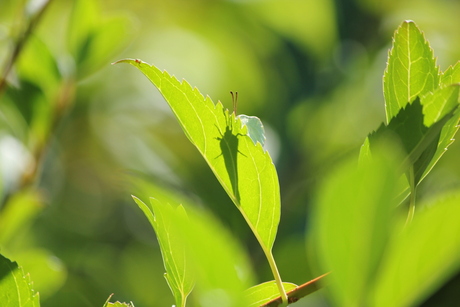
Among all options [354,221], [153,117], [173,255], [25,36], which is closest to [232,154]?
[173,255]

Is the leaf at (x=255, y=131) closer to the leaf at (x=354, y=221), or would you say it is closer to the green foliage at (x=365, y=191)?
the green foliage at (x=365, y=191)

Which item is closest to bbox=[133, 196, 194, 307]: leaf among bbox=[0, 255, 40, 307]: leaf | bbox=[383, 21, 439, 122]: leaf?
bbox=[0, 255, 40, 307]: leaf

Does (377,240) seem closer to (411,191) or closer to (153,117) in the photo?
(411,191)

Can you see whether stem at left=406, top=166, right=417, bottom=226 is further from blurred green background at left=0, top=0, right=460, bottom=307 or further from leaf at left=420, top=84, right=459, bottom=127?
blurred green background at left=0, top=0, right=460, bottom=307

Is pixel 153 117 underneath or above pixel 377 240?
underneath

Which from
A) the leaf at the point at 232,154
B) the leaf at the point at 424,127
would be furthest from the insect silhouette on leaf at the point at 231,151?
the leaf at the point at 424,127

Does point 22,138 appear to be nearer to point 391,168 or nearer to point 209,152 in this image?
point 209,152
